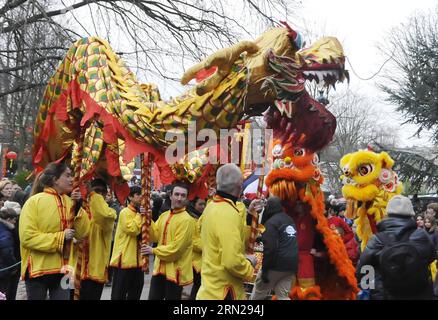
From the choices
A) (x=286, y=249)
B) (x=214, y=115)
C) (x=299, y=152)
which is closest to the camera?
(x=214, y=115)

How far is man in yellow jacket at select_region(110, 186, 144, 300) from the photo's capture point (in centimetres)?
809

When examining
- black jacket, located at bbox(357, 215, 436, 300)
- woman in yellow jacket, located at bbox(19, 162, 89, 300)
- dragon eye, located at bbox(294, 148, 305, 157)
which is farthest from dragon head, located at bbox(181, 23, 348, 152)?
woman in yellow jacket, located at bbox(19, 162, 89, 300)

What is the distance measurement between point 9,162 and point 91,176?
42.7 ft

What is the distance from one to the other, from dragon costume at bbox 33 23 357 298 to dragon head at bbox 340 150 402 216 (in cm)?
75

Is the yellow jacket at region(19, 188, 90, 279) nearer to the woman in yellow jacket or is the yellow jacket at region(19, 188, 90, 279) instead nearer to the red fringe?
the woman in yellow jacket

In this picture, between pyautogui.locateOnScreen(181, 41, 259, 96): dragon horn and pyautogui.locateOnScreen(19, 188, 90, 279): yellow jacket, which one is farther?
pyautogui.locateOnScreen(19, 188, 90, 279): yellow jacket

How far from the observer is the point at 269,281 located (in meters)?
7.74

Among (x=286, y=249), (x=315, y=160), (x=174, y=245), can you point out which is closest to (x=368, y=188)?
(x=315, y=160)

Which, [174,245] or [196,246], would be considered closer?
[174,245]

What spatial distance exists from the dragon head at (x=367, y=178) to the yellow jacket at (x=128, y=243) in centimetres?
295

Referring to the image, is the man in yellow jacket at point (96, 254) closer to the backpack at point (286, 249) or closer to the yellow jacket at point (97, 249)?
the yellow jacket at point (97, 249)

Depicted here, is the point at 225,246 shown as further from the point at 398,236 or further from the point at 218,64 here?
the point at 218,64

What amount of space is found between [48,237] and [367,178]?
4579 millimetres

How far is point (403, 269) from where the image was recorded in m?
5.53
